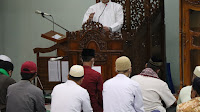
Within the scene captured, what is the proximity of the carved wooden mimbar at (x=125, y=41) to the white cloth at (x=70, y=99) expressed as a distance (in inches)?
73.5

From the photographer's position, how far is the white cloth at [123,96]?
377 cm

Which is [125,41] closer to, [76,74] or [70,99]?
[76,74]

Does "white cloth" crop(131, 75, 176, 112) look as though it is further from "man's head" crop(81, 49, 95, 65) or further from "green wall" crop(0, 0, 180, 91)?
"green wall" crop(0, 0, 180, 91)

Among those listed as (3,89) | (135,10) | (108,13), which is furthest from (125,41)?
(3,89)

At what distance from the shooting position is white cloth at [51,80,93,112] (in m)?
3.69

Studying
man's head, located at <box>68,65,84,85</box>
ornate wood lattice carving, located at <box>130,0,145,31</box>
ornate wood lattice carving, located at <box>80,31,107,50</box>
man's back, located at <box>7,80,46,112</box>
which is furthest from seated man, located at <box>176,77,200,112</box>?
ornate wood lattice carving, located at <box>130,0,145,31</box>

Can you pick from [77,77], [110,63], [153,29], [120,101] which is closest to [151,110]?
[120,101]

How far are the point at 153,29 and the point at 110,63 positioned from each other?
169cm

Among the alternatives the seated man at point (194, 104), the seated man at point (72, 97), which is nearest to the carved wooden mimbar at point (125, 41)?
the seated man at point (72, 97)

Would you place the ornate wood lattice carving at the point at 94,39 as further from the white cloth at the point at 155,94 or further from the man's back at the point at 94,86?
the white cloth at the point at 155,94

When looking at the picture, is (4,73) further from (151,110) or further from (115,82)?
(151,110)

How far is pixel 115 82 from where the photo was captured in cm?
389

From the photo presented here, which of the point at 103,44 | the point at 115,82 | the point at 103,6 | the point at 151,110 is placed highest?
the point at 103,6

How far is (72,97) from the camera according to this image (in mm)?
3697
